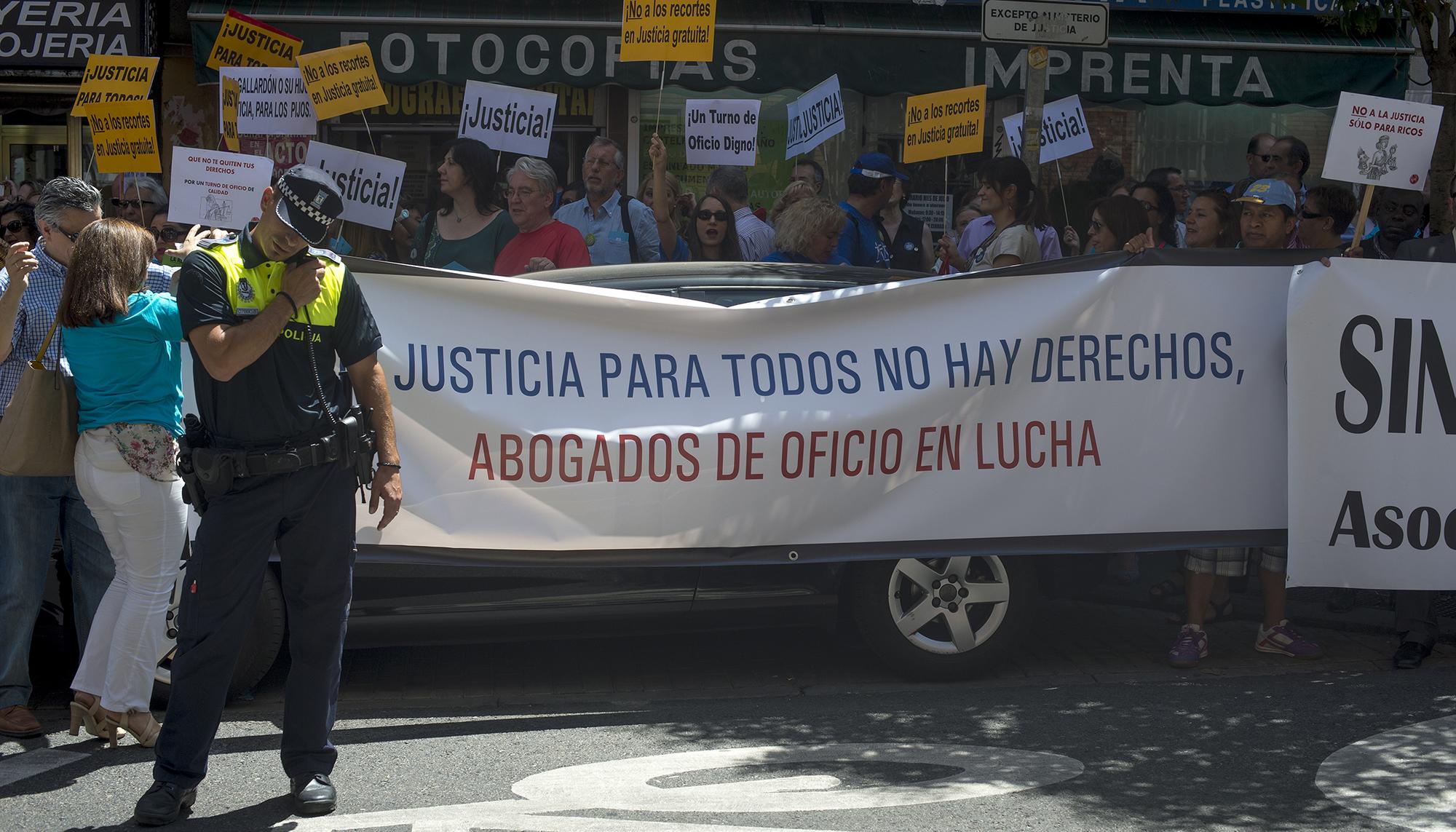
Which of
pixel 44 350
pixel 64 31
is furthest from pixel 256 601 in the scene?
pixel 64 31

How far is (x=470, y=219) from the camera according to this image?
346 inches

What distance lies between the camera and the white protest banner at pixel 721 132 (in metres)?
9.88

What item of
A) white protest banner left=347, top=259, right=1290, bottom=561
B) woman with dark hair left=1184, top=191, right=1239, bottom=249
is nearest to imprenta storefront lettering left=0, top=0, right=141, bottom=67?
white protest banner left=347, top=259, right=1290, bottom=561

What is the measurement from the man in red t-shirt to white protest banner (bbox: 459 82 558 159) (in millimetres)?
993

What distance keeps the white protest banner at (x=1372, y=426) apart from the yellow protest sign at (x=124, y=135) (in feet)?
21.5

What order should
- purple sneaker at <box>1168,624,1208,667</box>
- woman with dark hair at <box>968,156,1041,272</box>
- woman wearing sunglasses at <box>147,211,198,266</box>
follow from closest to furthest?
purple sneaker at <box>1168,624,1208,667</box>
woman with dark hair at <box>968,156,1041,272</box>
woman wearing sunglasses at <box>147,211,198,266</box>

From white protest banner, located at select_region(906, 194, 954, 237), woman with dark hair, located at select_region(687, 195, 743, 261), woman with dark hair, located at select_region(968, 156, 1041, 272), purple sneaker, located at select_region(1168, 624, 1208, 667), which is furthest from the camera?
white protest banner, located at select_region(906, 194, 954, 237)

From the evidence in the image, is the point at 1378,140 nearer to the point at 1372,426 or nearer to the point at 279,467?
the point at 1372,426

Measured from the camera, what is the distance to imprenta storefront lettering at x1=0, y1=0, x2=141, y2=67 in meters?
13.6

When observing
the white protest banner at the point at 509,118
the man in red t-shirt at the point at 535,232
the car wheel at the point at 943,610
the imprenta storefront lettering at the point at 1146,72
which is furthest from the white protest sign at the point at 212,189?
the imprenta storefront lettering at the point at 1146,72

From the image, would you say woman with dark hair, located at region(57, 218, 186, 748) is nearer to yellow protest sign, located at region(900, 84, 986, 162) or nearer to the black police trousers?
the black police trousers

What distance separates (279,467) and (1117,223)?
4.99 meters

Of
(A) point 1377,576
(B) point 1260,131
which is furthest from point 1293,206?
(B) point 1260,131

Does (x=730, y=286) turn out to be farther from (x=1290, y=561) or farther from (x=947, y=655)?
(x=1290, y=561)
